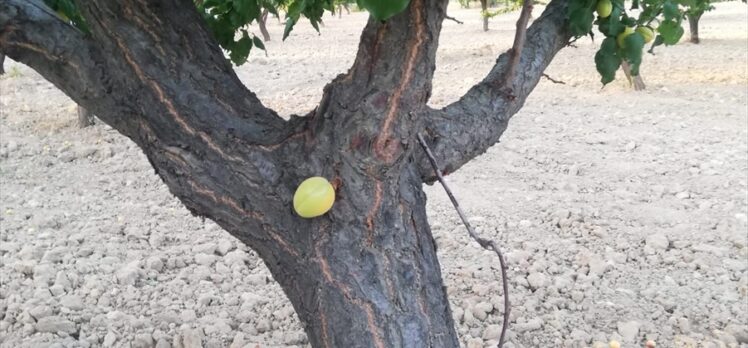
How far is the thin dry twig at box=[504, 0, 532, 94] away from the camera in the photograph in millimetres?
1322

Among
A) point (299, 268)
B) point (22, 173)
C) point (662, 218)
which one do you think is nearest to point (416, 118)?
point (299, 268)

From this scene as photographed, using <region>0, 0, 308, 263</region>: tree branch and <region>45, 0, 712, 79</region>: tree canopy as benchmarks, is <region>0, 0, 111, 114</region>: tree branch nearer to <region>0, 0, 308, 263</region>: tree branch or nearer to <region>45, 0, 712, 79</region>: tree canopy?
<region>0, 0, 308, 263</region>: tree branch

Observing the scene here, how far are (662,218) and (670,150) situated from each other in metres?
1.56

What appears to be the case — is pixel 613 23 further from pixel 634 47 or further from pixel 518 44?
pixel 518 44

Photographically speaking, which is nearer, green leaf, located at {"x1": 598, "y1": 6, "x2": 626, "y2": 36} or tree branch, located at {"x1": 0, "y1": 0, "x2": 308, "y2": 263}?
tree branch, located at {"x1": 0, "y1": 0, "x2": 308, "y2": 263}

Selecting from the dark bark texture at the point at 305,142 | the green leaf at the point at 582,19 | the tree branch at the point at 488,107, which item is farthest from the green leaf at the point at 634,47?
the dark bark texture at the point at 305,142

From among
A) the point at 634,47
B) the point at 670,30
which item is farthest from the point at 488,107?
the point at 670,30

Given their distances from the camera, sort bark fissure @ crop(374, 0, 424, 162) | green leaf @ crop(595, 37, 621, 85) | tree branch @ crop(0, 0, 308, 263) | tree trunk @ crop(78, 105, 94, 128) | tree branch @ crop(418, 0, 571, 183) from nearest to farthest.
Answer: bark fissure @ crop(374, 0, 424, 162) → tree branch @ crop(0, 0, 308, 263) → tree branch @ crop(418, 0, 571, 183) → green leaf @ crop(595, 37, 621, 85) → tree trunk @ crop(78, 105, 94, 128)

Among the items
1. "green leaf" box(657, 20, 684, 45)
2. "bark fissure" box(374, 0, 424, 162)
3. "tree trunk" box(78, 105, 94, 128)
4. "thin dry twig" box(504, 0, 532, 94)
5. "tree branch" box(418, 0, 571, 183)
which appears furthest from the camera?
"tree trunk" box(78, 105, 94, 128)

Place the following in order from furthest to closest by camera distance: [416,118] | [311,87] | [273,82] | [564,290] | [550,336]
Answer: [273,82]
[311,87]
[564,290]
[550,336]
[416,118]

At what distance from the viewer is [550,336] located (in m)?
2.97

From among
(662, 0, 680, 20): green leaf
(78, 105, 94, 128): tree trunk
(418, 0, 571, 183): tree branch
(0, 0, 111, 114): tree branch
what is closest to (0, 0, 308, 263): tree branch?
(0, 0, 111, 114): tree branch

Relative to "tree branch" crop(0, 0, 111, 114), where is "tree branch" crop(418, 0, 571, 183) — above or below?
below

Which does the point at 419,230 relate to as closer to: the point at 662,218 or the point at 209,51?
the point at 209,51
